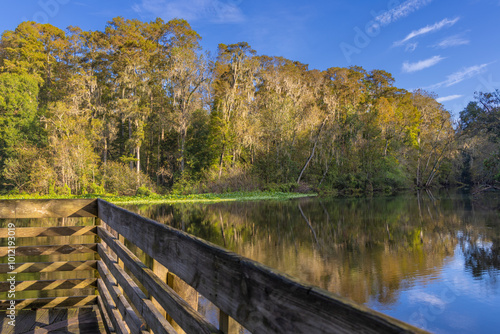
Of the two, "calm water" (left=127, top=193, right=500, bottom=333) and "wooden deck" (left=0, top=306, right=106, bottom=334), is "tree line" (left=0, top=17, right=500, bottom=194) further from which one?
"wooden deck" (left=0, top=306, right=106, bottom=334)

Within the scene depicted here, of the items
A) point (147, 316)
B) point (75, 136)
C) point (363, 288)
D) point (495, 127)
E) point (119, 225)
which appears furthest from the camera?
point (495, 127)

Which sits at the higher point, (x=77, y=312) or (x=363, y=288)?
(x=77, y=312)

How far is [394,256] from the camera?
27.5 ft

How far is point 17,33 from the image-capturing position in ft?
108

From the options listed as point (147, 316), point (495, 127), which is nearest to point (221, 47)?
point (495, 127)

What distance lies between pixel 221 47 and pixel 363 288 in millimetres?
31303

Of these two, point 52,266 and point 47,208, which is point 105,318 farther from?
point 47,208

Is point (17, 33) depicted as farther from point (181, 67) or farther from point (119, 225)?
point (119, 225)

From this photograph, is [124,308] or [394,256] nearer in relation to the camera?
[124,308]

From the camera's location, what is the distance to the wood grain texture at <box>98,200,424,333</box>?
2.29ft

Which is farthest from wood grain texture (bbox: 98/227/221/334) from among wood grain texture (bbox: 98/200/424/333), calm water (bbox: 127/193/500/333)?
calm water (bbox: 127/193/500/333)

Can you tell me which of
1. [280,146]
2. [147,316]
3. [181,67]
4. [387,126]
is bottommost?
[147,316]

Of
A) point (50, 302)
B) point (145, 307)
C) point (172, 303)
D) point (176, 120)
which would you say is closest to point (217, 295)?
point (172, 303)

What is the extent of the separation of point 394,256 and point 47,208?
754 cm
